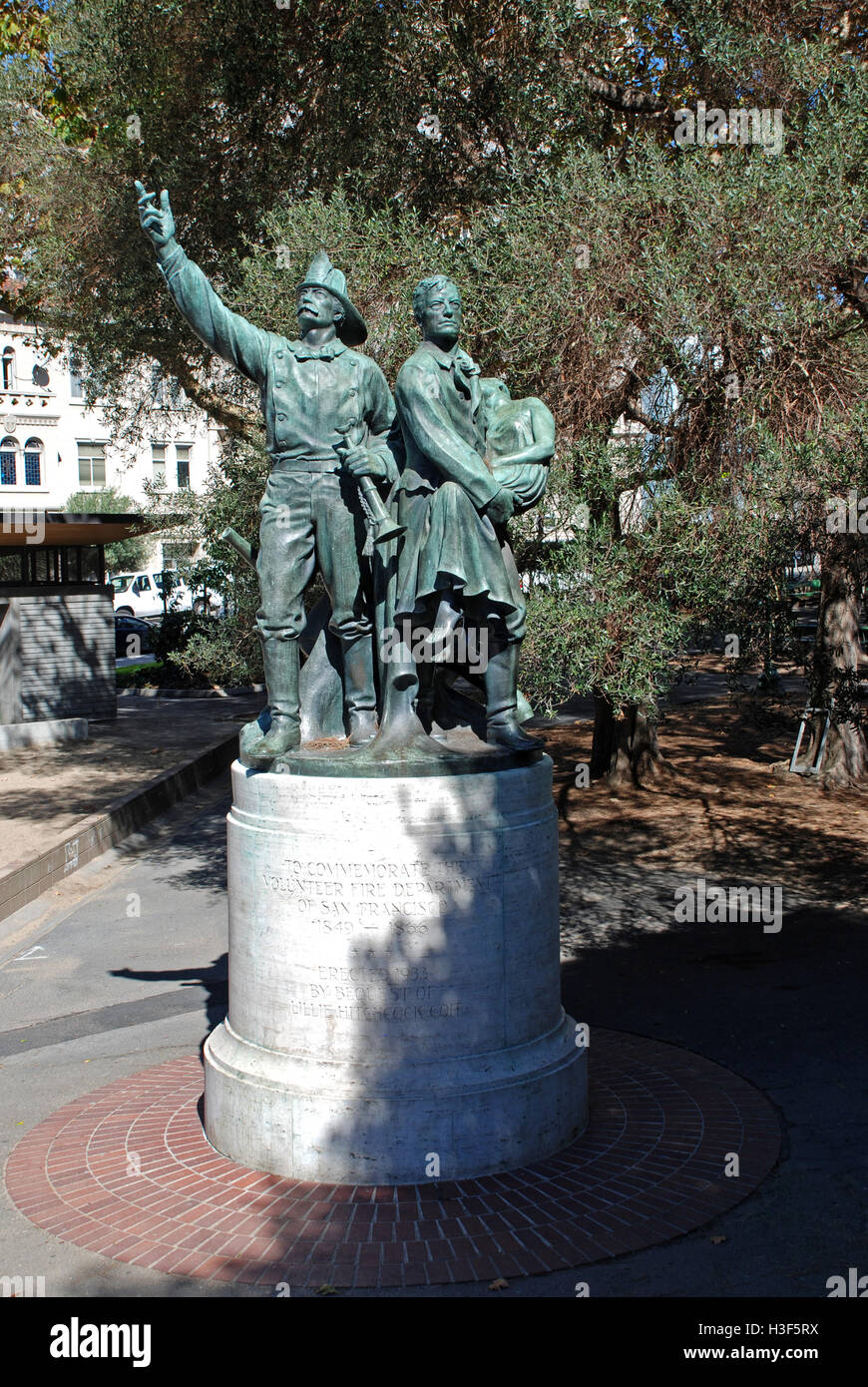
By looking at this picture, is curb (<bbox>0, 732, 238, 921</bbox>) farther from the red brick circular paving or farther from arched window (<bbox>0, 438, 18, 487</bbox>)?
arched window (<bbox>0, 438, 18, 487</bbox>)

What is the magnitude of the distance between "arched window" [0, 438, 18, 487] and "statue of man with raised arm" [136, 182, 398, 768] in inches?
2032

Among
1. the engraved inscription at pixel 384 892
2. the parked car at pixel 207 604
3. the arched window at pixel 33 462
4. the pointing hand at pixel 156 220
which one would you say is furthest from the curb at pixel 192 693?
the arched window at pixel 33 462

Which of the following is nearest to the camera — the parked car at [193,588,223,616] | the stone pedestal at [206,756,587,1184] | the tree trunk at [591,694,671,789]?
the stone pedestal at [206,756,587,1184]

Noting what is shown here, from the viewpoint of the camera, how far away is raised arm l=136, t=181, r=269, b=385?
5.85 meters

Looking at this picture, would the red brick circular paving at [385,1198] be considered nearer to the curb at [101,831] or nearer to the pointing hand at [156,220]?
the pointing hand at [156,220]

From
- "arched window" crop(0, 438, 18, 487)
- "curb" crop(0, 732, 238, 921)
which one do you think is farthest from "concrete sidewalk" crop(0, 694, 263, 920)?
"arched window" crop(0, 438, 18, 487)

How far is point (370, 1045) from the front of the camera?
17.9 feet

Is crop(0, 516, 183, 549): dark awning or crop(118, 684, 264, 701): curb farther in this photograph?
crop(118, 684, 264, 701): curb

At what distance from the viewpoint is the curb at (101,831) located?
11.0m

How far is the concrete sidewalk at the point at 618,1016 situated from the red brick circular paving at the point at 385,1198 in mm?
121

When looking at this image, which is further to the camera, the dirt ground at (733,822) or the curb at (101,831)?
the dirt ground at (733,822)

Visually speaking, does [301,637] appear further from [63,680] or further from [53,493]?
[53,493]

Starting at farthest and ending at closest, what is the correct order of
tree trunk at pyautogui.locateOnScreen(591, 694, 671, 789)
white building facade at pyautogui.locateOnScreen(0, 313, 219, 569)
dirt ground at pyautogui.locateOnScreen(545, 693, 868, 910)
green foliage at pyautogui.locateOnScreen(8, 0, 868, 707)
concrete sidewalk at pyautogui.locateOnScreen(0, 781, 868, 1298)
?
white building facade at pyautogui.locateOnScreen(0, 313, 219, 569), tree trunk at pyautogui.locateOnScreen(591, 694, 671, 789), dirt ground at pyautogui.locateOnScreen(545, 693, 868, 910), green foliage at pyautogui.locateOnScreen(8, 0, 868, 707), concrete sidewalk at pyautogui.locateOnScreen(0, 781, 868, 1298)
